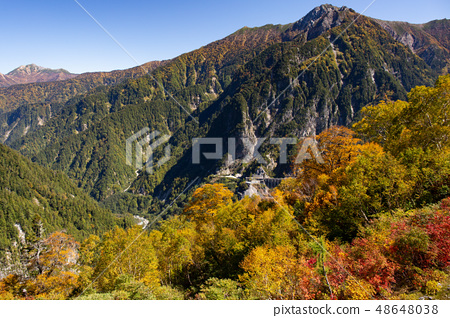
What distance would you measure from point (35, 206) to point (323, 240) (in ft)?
636

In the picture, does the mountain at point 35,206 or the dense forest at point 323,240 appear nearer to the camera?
the dense forest at point 323,240

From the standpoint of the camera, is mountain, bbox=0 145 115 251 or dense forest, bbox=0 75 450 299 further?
mountain, bbox=0 145 115 251

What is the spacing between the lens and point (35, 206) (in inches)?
6048

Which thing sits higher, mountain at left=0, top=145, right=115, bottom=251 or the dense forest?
the dense forest

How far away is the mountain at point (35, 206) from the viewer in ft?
447

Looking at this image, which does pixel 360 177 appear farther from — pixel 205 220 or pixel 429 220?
pixel 205 220

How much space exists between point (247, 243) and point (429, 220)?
13421 millimetres

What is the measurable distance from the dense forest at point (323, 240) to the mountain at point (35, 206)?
138899mm

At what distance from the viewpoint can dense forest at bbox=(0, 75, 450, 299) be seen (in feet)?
37.7

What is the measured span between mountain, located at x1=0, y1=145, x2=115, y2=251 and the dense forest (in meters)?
139

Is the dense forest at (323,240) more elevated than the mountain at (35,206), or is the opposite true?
the dense forest at (323,240)

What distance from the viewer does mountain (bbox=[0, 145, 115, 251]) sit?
136m

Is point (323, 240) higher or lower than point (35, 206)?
higher

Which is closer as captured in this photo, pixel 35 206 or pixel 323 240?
pixel 323 240
